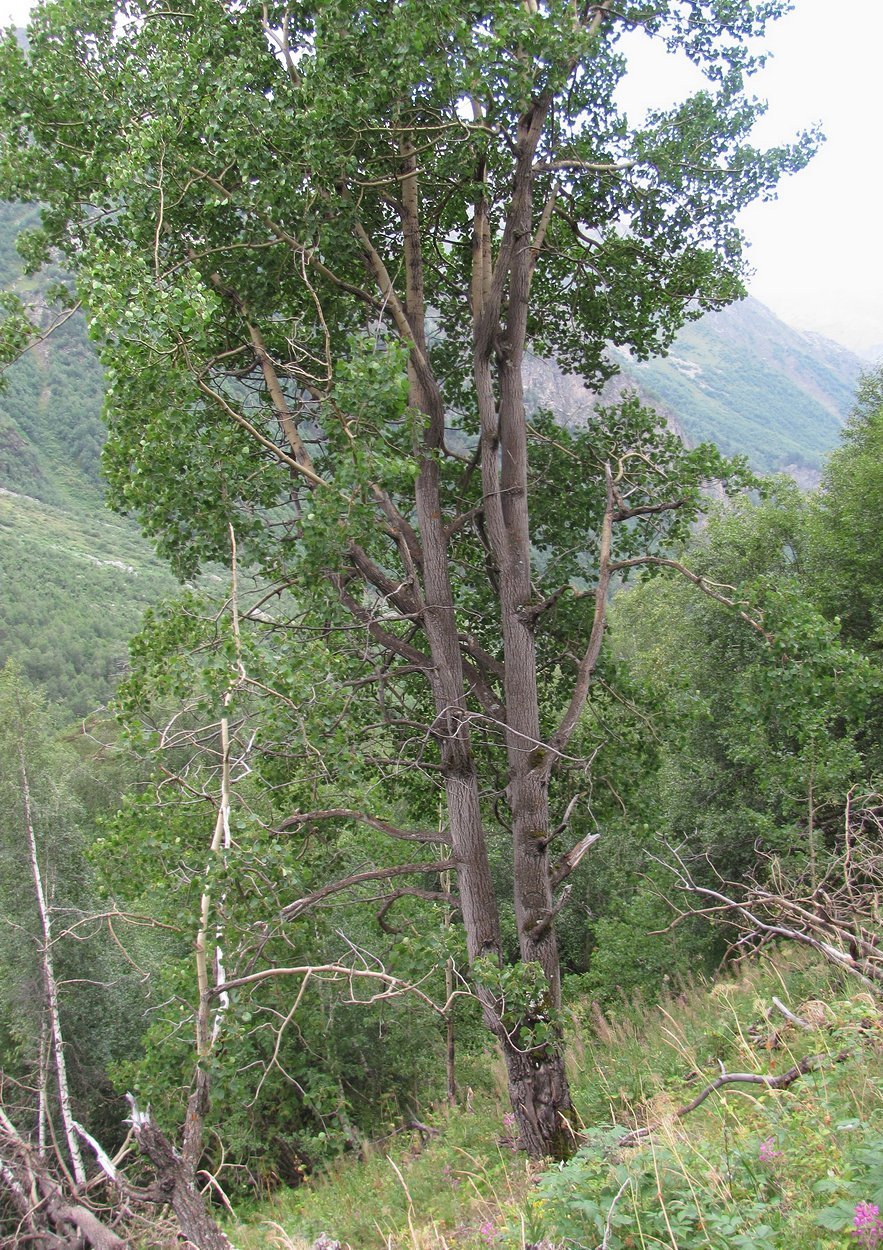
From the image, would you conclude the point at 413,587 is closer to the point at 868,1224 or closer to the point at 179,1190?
the point at 179,1190

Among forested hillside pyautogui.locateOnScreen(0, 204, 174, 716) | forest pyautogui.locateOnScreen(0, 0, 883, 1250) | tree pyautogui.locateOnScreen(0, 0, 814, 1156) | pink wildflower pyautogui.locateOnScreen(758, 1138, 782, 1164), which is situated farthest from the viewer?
forested hillside pyautogui.locateOnScreen(0, 204, 174, 716)

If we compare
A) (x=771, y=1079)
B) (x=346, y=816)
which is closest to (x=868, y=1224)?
(x=771, y=1079)

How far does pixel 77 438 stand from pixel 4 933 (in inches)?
6227

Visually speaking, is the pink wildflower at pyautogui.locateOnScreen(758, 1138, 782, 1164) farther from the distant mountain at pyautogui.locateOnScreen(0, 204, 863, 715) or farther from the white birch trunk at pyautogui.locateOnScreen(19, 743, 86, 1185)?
the distant mountain at pyautogui.locateOnScreen(0, 204, 863, 715)

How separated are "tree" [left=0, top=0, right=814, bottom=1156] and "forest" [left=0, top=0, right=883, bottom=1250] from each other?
0.04 metres

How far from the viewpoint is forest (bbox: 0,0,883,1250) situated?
4965 mm

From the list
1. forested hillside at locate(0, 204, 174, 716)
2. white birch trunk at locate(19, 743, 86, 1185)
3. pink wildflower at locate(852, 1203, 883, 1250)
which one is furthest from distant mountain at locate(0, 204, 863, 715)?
pink wildflower at locate(852, 1203, 883, 1250)

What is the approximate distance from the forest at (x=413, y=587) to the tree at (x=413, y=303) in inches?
1.5

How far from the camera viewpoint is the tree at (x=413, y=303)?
5.84m

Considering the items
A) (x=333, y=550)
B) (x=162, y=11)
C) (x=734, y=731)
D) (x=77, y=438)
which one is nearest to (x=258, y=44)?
(x=162, y=11)

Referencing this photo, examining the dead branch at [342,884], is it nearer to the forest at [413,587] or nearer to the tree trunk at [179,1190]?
the forest at [413,587]

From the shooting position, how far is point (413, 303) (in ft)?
24.8

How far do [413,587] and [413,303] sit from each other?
252cm

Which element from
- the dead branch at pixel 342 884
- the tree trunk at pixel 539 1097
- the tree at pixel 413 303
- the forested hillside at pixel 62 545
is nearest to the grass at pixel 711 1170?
the tree trunk at pixel 539 1097
